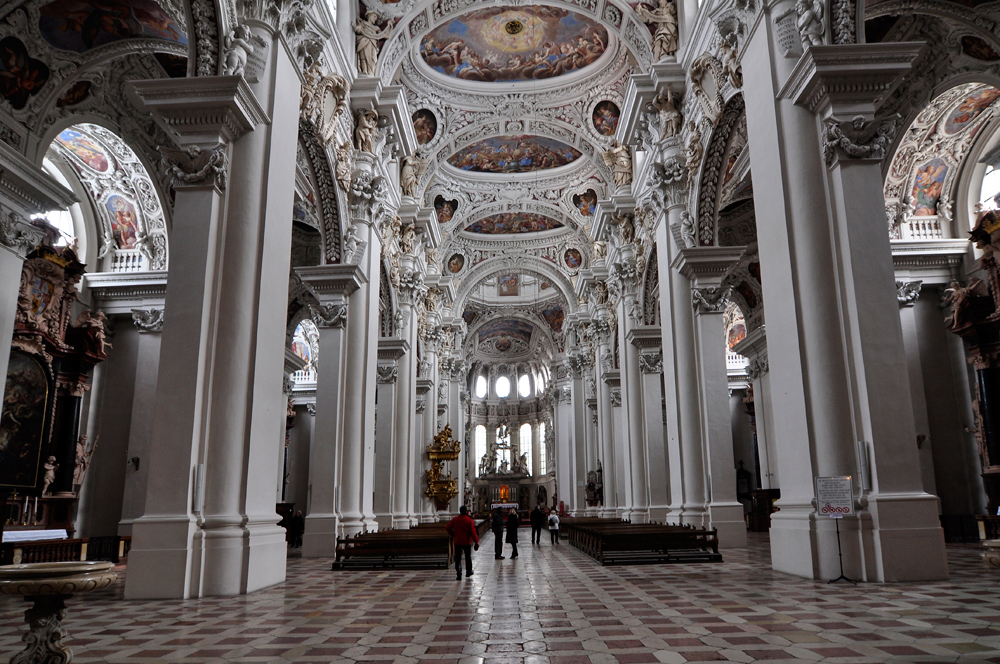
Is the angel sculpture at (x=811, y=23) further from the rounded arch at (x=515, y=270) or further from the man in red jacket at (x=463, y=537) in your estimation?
the rounded arch at (x=515, y=270)

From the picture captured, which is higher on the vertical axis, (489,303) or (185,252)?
(489,303)

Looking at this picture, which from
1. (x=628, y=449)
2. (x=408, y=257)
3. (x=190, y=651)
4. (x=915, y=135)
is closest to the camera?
(x=190, y=651)

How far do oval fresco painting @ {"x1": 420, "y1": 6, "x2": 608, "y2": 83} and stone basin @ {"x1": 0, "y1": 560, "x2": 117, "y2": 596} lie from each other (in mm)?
19183

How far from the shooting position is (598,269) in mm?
28875

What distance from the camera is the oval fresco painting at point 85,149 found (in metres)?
15.8

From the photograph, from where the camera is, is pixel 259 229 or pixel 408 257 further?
pixel 408 257

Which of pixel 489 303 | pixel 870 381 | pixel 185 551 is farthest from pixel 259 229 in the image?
pixel 489 303

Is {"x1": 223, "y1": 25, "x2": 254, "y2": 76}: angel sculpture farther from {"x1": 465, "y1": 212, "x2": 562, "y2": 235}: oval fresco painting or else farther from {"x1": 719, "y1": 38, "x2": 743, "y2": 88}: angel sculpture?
{"x1": 465, "y1": 212, "x2": 562, "y2": 235}: oval fresco painting

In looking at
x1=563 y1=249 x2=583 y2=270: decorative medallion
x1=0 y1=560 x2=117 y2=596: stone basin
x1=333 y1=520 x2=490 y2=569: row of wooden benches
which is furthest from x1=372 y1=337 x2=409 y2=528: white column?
x1=563 y1=249 x2=583 y2=270: decorative medallion

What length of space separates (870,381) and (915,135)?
1112 centimetres

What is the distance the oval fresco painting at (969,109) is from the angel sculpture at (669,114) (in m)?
6.05

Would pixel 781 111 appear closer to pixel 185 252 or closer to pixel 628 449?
pixel 185 252

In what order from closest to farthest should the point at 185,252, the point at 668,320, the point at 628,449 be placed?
the point at 185,252 → the point at 668,320 → the point at 628,449

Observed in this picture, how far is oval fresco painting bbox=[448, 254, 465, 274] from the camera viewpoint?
3475 centimetres
